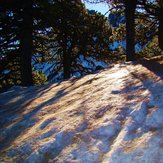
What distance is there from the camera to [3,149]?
597cm

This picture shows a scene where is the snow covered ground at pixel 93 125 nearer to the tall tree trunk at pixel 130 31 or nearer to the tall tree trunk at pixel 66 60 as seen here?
the tall tree trunk at pixel 130 31

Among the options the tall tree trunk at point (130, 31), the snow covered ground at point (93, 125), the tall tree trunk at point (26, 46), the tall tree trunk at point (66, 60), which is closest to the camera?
the snow covered ground at point (93, 125)

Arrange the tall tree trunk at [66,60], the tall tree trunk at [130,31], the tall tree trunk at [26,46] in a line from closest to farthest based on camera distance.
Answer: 1. the tall tree trunk at [130,31]
2. the tall tree trunk at [26,46]
3. the tall tree trunk at [66,60]

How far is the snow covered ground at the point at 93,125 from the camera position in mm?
4883

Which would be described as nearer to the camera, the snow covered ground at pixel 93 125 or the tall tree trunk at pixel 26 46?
the snow covered ground at pixel 93 125

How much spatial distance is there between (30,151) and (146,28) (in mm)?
17699

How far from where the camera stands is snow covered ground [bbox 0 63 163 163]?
4.88 meters

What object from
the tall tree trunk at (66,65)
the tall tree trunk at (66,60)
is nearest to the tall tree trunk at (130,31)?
the tall tree trunk at (66,60)

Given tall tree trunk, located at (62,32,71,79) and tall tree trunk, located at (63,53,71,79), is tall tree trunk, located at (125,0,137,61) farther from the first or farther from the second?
tall tree trunk, located at (63,53,71,79)

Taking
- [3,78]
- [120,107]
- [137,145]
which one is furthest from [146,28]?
[137,145]

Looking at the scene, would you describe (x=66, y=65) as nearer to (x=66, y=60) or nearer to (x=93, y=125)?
(x=66, y=60)

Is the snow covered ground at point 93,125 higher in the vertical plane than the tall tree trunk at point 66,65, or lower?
higher

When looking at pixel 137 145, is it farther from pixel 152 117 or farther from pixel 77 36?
pixel 77 36

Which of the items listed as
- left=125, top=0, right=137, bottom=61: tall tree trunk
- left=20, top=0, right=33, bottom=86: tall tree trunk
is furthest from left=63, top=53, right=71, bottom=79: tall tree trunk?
left=125, top=0, right=137, bottom=61: tall tree trunk
